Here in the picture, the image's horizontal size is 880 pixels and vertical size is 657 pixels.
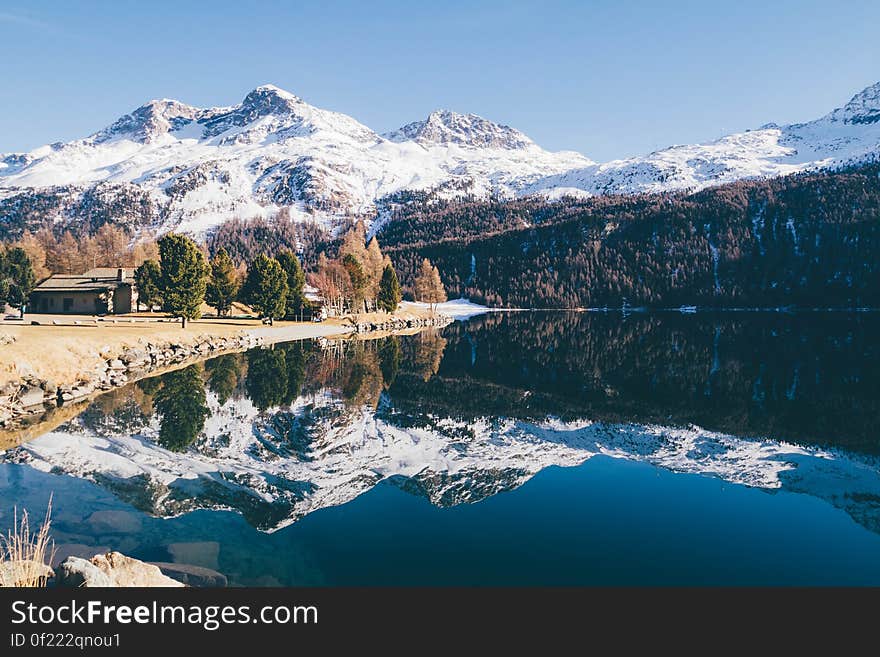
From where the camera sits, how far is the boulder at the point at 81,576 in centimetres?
868

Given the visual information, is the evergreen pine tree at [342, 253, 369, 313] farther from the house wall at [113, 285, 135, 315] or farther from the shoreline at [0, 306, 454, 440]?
the house wall at [113, 285, 135, 315]

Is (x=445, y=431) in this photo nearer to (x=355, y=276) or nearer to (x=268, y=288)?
(x=268, y=288)

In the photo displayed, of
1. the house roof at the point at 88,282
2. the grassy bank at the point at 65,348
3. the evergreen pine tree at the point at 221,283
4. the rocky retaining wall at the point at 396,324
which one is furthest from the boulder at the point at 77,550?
the house roof at the point at 88,282

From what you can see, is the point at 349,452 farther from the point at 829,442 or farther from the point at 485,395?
the point at 829,442

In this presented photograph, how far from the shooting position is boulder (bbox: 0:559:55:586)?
9.00m

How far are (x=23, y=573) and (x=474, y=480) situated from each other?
12.0 metres

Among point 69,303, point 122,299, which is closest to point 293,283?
point 122,299

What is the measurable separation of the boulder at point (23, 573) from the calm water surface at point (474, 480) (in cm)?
257

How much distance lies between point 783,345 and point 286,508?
67.6 m

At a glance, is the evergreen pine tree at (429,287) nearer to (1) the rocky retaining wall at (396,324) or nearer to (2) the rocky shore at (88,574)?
(1) the rocky retaining wall at (396,324)

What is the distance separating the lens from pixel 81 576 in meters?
8.79

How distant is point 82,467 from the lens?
18.5 metres

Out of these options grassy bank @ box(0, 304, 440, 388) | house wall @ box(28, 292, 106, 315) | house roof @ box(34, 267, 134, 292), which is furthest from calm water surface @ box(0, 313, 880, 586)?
house roof @ box(34, 267, 134, 292)

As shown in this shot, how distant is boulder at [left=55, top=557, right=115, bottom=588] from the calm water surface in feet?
8.69
